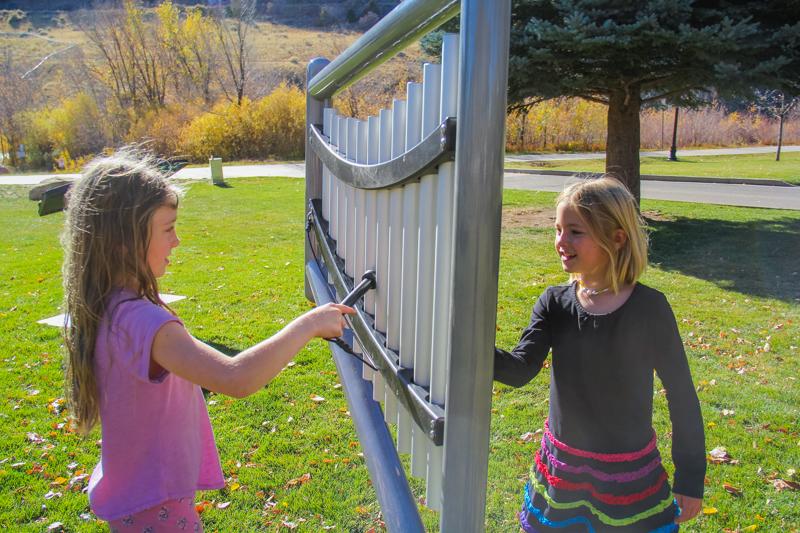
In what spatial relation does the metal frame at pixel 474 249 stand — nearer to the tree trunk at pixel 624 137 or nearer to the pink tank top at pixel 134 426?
the pink tank top at pixel 134 426

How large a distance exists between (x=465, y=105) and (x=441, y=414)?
0.75m

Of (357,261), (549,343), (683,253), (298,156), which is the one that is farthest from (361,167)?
(298,156)

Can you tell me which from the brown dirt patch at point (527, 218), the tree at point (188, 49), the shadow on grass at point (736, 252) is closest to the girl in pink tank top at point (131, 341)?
Result: the shadow on grass at point (736, 252)

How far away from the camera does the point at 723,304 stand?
6.74 m

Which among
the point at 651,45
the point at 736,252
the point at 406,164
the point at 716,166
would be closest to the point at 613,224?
the point at 406,164

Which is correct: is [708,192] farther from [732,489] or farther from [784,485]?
[732,489]

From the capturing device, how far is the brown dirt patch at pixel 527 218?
1139 cm

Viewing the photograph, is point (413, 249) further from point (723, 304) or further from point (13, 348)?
point (723, 304)

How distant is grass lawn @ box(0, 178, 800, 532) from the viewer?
131 inches

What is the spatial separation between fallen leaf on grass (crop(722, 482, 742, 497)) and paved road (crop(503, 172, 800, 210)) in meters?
10.4

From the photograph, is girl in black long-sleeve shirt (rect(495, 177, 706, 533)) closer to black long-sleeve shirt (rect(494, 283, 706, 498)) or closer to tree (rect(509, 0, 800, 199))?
black long-sleeve shirt (rect(494, 283, 706, 498))

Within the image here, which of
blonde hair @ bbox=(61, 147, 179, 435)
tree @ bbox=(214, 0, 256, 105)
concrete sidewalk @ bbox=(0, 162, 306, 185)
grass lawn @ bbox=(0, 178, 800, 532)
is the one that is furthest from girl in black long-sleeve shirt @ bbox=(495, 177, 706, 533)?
tree @ bbox=(214, 0, 256, 105)

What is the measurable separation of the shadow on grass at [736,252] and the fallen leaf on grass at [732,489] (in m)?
4.18

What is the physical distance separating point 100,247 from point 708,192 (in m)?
16.1
